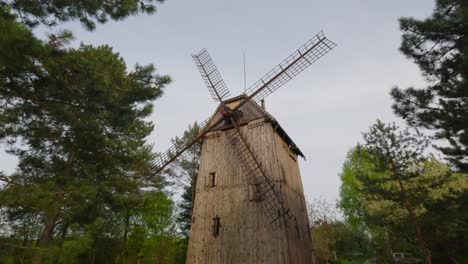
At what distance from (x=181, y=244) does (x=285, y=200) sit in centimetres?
1770

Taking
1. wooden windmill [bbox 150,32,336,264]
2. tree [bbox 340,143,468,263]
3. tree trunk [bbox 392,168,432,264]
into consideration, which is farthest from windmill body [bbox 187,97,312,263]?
tree trunk [bbox 392,168,432,264]

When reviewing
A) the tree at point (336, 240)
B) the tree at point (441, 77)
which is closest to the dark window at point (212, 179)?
the tree at point (441, 77)

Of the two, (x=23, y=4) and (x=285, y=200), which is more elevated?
(x=23, y=4)

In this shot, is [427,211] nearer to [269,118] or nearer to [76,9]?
[269,118]

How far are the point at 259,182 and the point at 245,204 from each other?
49.2 inches

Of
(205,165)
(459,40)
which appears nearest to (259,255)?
(205,165)

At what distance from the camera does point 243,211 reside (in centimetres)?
1270

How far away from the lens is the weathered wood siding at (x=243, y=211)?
1166 centimetres

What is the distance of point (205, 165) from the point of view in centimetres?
1495

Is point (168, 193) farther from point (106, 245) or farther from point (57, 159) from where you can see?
point (57, 159)

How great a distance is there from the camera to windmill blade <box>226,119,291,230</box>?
12016 millimetres

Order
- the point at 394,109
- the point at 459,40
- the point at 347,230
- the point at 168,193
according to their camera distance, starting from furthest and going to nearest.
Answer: the point at 347,230 < the point at 168,193 < the point at 394,109 < the point at 459,40

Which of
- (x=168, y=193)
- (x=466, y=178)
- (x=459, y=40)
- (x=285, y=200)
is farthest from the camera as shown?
(x=168, y=193)

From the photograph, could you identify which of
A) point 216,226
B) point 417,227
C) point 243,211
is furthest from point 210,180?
point 417,227
